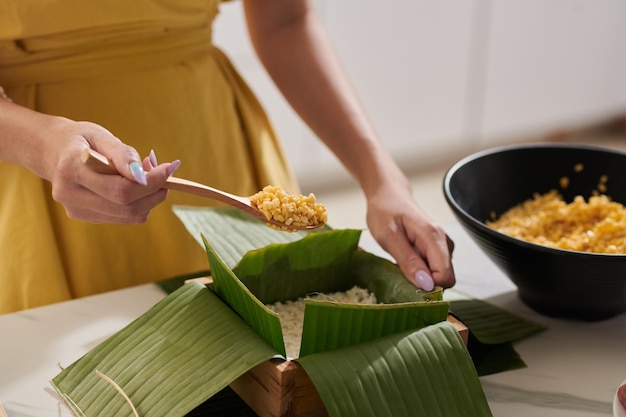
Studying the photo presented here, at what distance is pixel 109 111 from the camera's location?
129 centimetres

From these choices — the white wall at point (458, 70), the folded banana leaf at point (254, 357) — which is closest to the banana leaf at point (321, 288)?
the folded banana leaf at point (254, 357)

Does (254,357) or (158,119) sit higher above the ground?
(158,119)

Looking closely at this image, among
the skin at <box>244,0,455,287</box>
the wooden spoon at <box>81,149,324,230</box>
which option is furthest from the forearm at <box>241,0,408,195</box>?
the wooden spoon at <box>81,149,324,230</box>

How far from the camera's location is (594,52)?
4016mm

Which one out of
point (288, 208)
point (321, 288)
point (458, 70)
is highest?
point (288, 208)

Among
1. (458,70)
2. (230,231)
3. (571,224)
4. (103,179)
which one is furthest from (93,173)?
(458,70)

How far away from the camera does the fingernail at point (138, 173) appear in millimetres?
842

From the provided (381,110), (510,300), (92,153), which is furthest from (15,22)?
(381,110)

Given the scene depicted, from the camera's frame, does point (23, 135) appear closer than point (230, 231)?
Yes

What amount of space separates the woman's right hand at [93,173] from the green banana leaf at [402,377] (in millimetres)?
238

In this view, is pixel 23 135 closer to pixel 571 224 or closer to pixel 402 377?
pixel 402 377

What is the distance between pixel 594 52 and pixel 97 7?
129 inches

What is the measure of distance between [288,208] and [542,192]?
552mm

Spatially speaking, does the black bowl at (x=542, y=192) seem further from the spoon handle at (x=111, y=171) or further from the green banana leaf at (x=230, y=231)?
the spoon handle at (x=111, y=171)
